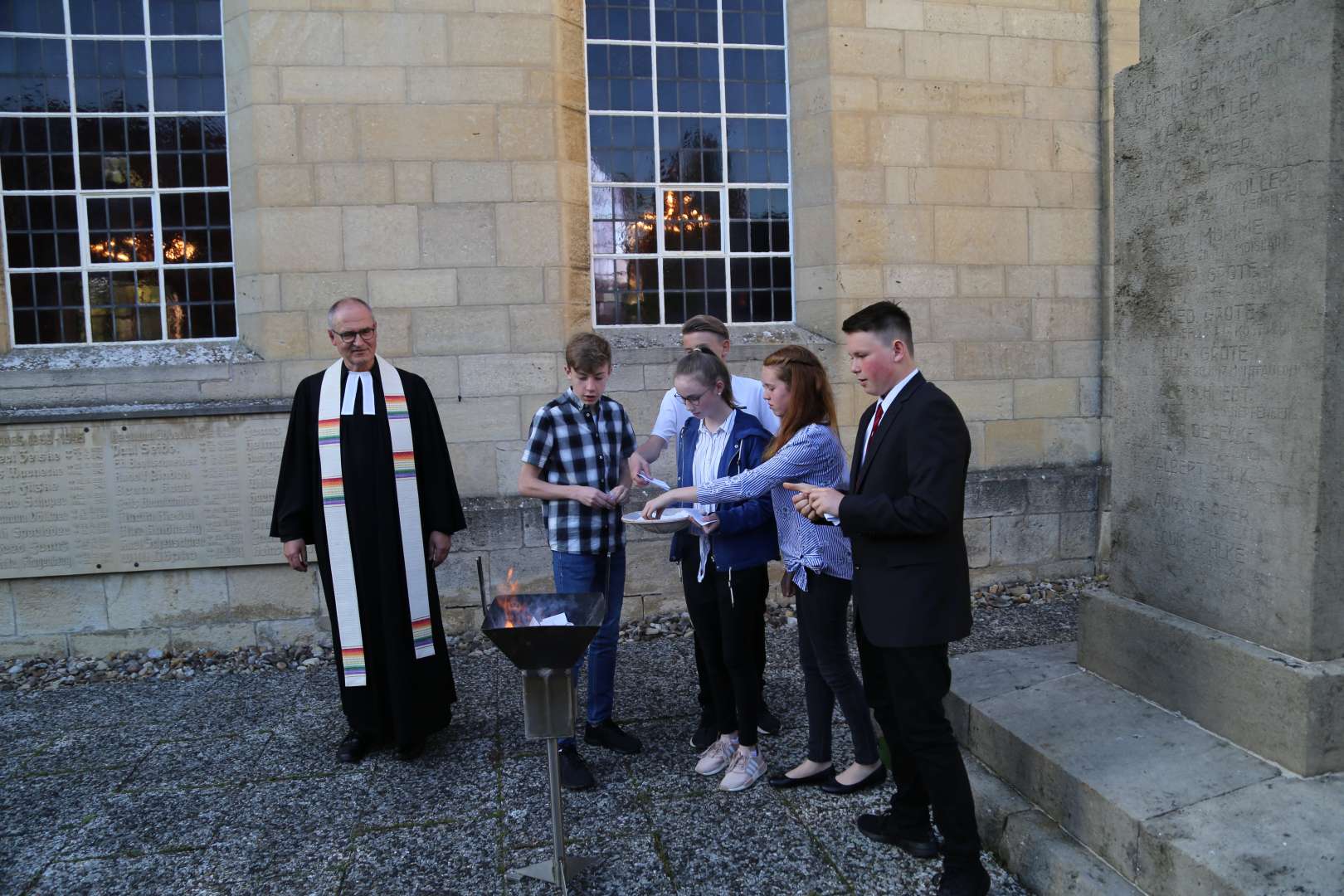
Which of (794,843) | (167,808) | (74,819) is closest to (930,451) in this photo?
(794,843)

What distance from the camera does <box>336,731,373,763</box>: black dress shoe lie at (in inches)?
170

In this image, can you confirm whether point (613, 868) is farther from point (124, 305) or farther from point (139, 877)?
point (124, 305)

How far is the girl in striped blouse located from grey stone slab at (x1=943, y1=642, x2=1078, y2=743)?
47 cm

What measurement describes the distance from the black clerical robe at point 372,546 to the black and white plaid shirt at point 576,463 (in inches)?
31.4

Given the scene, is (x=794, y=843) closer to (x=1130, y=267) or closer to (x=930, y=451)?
(x=930, y=451)

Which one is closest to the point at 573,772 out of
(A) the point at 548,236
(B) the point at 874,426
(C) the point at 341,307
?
(B) the point at 874,426

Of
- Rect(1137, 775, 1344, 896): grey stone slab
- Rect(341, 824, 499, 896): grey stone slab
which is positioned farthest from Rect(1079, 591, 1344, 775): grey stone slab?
Rect(341, 824, 499, 896): grey stone slab

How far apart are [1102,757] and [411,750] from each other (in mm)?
2877

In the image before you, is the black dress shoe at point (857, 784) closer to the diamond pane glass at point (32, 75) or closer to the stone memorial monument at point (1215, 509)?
the stone memorial monument at point (1215, 509)

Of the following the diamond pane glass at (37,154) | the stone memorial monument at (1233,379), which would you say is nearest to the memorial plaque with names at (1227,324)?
the stone memorial monument at (1233,379)

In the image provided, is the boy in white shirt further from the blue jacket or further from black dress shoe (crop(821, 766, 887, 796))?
black dress shoe (crop(821, 766, 887, 796))

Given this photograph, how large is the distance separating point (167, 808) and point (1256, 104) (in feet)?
15.8

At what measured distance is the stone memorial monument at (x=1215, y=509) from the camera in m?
2.89

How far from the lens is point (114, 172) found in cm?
662
